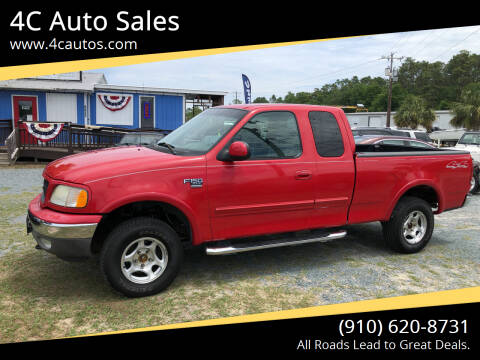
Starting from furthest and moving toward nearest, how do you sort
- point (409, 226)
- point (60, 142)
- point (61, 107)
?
1. point (61, 107)
2. point (60, 142)
3. point (409, 226)

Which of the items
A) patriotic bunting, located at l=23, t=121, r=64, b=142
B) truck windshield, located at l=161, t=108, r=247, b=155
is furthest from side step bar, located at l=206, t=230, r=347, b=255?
patriotic bunting, located at l=23, t=121, r=64, b=142

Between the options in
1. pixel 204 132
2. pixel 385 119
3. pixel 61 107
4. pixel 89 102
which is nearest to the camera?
pixel 204 132

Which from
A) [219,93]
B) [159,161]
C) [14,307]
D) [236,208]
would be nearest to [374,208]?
[236,208]

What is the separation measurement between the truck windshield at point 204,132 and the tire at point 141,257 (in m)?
0.97

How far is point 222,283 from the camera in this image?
4.73m

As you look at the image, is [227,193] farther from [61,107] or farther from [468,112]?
[468,112]

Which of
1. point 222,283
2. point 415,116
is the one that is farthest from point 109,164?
point 415,116

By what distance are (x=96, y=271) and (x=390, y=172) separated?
3977mm

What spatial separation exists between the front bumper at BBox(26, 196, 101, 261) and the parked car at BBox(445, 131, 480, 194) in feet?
33.0

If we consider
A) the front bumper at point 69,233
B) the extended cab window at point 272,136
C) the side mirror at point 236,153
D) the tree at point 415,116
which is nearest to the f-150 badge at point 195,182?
the side mirror at point 236,153

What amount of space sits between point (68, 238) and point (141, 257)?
0.74 meters

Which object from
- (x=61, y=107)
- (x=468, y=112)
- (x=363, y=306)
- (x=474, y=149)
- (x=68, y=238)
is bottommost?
(x=363, y=306)

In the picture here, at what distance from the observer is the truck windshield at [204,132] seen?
4759 mm

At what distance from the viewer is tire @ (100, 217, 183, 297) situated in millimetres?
4094
